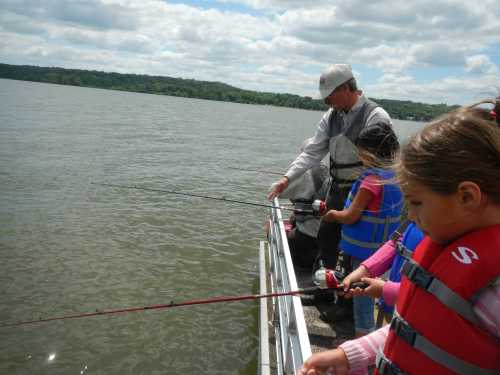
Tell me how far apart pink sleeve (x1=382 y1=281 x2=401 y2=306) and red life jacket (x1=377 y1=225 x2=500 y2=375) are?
46cm

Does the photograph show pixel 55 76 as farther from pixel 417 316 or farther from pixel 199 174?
pixel 417 316

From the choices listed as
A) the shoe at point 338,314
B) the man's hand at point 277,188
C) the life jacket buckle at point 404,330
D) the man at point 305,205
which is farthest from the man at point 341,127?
the life jacket buckle at point 404,330

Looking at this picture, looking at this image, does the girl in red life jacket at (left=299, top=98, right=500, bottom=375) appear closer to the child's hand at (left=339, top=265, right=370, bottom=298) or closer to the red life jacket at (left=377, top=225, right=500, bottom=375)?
the red life jacket at (left=377, top=225, right=500, bottom=375)

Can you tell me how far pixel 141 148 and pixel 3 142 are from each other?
6.19 metres

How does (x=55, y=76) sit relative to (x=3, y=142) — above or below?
above

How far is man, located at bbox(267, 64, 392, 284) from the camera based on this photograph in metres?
3.78

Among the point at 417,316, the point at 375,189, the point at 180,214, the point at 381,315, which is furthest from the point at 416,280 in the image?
the point at 180,214

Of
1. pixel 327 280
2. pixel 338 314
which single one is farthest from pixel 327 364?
pixel 338 314

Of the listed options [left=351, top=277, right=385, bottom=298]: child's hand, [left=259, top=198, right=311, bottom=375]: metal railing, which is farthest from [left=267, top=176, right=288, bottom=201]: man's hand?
[left=351, top=277, right=385, bottom=298]: child's hand

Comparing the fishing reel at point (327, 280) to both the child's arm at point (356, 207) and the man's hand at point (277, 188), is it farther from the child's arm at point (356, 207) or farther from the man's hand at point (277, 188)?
the man's hand at point (277, 188)

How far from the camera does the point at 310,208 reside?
16.2 feet

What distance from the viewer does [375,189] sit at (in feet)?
10.1

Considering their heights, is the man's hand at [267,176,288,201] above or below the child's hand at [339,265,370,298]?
above

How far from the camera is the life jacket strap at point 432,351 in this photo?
1.34m
